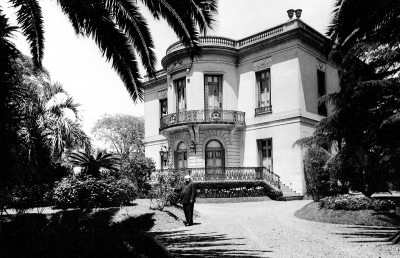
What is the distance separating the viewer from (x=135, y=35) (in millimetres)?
8539

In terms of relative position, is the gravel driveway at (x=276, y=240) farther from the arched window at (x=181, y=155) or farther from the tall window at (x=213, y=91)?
the arched window at (x=181, y=155)

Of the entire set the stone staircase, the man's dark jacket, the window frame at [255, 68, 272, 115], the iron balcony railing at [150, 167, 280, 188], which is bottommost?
the stone staircase

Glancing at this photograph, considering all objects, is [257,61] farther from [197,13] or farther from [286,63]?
[197,13]

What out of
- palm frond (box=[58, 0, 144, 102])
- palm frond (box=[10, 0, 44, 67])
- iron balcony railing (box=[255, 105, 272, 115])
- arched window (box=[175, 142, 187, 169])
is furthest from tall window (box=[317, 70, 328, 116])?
palm frond (box=[10, 0, 44, 67])

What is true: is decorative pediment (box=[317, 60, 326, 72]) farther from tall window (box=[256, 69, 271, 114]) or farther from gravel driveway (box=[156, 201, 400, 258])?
gravel driveway (box=[156, 201, 400, 258])

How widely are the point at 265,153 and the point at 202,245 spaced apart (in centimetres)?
1731

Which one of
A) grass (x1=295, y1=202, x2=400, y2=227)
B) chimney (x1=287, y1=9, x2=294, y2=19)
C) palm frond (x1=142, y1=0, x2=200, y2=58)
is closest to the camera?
palm frond (x1=142, y1=0, x2=200, y2=58)

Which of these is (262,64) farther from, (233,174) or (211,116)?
(233,174)

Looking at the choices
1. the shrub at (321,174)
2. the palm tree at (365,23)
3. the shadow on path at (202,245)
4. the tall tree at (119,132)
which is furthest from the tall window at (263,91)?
the tall tree at (119,132)

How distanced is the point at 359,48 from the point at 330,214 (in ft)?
17.3

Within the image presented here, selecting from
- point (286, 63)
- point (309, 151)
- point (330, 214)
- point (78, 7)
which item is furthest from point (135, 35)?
point (286, 63)

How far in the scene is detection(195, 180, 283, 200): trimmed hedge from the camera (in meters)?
20.7

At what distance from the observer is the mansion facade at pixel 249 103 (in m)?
22.5

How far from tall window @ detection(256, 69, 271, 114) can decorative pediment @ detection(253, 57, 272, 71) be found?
1.10 ft
